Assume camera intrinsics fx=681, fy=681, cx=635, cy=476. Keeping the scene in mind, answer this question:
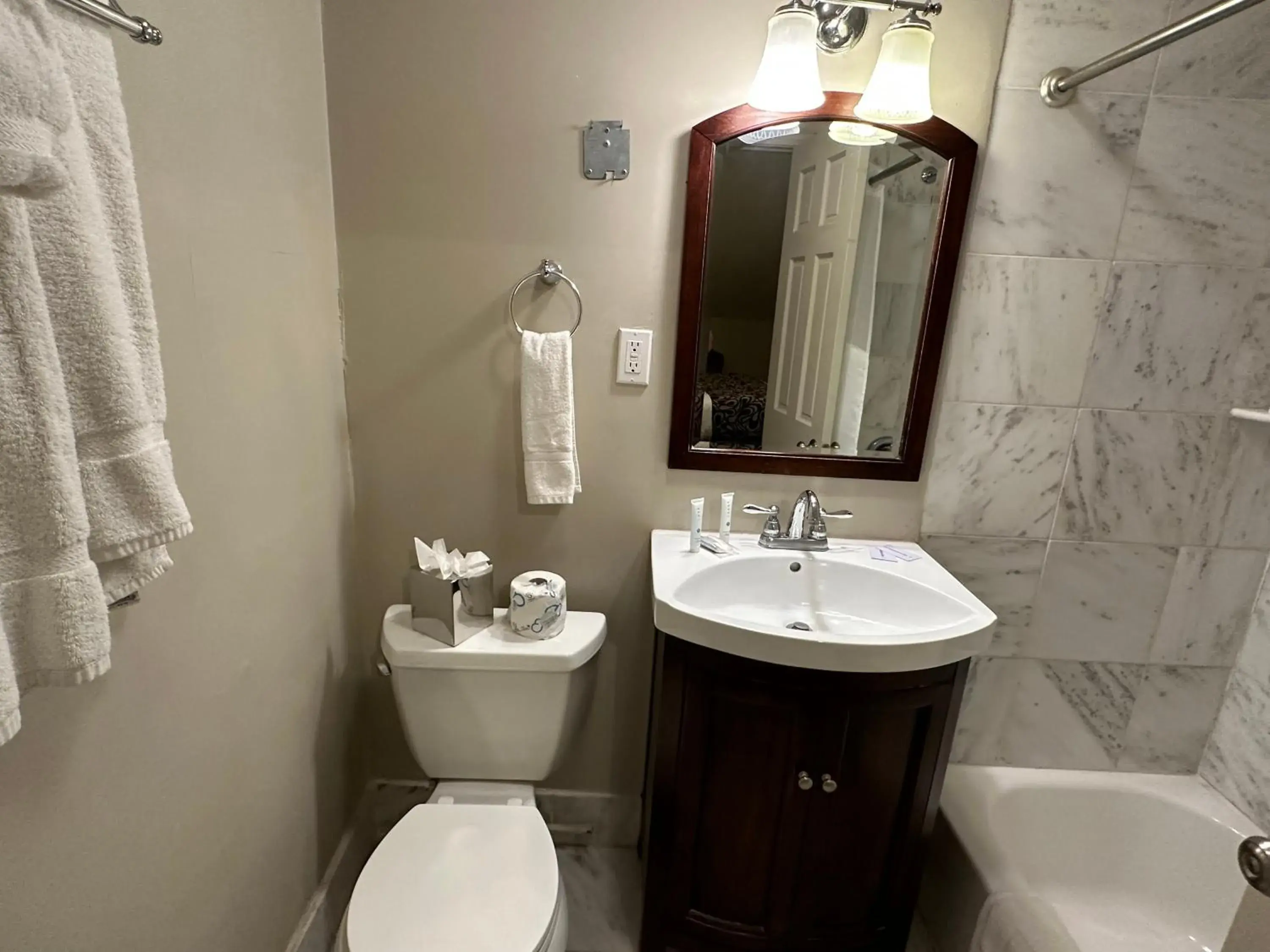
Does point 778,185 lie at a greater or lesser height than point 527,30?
lesser

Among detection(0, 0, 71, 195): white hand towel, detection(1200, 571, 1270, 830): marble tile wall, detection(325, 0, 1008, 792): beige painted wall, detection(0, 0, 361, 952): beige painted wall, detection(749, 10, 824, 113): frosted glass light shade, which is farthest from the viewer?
detection(1200, 571, 1270, 830): marble tile wall

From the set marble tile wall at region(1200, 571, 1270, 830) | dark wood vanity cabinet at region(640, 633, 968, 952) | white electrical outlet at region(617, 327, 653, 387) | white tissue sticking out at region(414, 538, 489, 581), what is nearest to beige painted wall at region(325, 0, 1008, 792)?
white electrical outlet at region(617, 327, 653, 387)

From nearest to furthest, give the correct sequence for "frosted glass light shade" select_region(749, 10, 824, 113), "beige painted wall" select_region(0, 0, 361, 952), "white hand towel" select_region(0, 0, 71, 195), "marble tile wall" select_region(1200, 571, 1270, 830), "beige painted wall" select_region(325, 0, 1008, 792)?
"white hand towel" select_region(0, 0, 71, 195)
"beige painted wall" select_region(0, 0, 361, 952)
"frosted glass light shade" select_region(749, 10, 824, 113)
"beige painted wall" select_region(325, 0, 1008, 792)
"marble tile wall" select_region(1200, 571, 1270, 830)

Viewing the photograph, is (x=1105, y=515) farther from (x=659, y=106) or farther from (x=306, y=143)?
(x=306, y=143)

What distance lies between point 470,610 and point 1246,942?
49.9 inches

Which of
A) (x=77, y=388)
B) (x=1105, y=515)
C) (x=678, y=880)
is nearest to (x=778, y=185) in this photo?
(x=1105, y=515)

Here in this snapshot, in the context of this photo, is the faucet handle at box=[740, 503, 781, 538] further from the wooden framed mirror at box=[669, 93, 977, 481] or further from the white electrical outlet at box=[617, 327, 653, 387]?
the white electrical outlet at box=[617, 327, 653, 387]

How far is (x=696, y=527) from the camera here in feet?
4.85

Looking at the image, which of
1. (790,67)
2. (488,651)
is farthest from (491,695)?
(790,67)

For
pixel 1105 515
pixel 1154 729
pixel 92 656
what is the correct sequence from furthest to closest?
1. pixel 1154 729
2. pixel 1105 515
3. pixel 92 656

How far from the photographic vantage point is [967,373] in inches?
58.5

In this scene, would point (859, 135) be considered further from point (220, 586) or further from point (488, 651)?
point (220, 586)

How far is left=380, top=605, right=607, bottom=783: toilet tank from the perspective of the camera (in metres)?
1.38

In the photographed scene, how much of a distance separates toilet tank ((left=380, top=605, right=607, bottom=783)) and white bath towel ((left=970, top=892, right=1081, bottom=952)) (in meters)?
0.92
